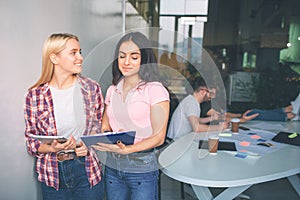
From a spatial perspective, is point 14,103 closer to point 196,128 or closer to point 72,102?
point 72,102

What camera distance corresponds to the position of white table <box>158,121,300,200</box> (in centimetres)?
168

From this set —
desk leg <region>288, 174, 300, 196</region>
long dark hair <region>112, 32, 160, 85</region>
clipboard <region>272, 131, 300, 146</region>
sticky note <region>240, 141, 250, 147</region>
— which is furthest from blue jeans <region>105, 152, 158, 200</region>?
desk leg <region>288, 174, 300, 196</region>

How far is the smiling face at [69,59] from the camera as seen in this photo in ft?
4.92

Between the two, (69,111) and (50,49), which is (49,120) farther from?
(50,49)

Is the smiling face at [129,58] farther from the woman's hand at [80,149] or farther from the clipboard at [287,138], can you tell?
the clipboard at [287,138]

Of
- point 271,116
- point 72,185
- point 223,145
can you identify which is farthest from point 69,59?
point 271,116

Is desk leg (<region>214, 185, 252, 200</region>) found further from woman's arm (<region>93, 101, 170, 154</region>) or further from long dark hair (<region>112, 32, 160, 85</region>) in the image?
long dark hair (<region>112, 32, 160, 85</region>)

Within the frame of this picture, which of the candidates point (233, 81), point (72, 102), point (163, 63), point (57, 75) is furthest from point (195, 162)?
point (233, 81)

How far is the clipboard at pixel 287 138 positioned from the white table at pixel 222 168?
0.22 m

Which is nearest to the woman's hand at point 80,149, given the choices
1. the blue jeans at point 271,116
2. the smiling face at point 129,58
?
the smiling face at point 129,58

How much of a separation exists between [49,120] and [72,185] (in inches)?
13.7

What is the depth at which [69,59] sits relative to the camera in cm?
150

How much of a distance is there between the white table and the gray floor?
2.92 ft

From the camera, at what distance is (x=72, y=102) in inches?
60.2
